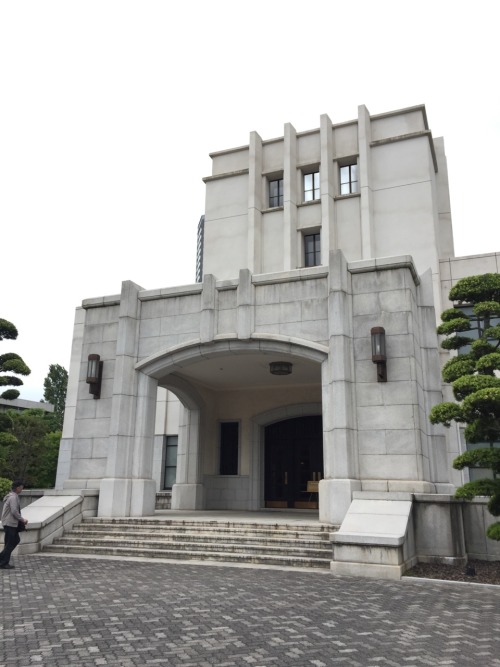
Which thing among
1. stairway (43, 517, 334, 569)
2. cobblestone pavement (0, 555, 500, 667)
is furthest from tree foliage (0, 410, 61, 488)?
cobblestone pavement (0, 555, 500, 667)

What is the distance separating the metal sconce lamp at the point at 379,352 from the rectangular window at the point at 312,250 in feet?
34.9

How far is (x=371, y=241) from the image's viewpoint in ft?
69.0

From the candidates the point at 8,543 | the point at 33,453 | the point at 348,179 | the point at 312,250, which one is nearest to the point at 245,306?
the point at 8,543

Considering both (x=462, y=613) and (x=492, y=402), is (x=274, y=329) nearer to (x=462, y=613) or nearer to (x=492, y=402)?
(x=492, y=402)

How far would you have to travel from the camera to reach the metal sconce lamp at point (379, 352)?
12.0 metres

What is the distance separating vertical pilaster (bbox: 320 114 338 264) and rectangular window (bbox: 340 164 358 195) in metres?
0.54

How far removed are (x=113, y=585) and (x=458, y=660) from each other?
496 cm

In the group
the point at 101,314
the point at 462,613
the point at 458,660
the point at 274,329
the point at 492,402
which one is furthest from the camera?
the point at 101,314

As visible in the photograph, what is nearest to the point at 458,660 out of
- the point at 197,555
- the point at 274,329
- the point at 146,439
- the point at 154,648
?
the point at 154,648

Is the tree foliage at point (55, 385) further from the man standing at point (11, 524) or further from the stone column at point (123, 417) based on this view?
the man standing at point (11, 524)

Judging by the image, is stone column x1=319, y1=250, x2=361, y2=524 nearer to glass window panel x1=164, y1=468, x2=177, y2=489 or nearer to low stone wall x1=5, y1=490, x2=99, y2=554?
low stone wall x1=5, y1=490, x2=99, y2=554

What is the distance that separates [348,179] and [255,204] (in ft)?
13.0

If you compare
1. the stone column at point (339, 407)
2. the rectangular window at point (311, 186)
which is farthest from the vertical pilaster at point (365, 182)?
the stone column at point (339, 407)

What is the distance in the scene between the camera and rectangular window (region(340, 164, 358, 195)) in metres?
22.5
